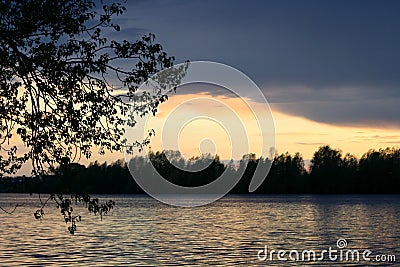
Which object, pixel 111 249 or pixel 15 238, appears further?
pixel 15 238

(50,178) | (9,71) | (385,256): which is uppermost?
(9,71)

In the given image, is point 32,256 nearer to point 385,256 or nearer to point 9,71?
point 385,256

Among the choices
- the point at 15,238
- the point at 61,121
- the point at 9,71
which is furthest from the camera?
the point at 15,238

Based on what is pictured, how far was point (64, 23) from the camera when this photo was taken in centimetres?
1499

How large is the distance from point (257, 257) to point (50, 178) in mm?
31195

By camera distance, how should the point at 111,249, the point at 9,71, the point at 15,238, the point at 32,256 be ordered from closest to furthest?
the point at 9,71 < the point at 32,256 < the point at 111,249 < the point at 15,238

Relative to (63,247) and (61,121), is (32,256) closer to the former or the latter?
(63,247)

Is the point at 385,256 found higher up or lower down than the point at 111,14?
lower down

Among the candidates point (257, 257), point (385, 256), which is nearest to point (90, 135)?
point (257, 257)

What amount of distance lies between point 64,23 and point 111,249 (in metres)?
36.4

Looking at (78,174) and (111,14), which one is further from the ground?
(111,14)

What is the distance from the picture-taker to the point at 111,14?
1550cm

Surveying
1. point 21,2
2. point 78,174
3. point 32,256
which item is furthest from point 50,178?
point 32,256

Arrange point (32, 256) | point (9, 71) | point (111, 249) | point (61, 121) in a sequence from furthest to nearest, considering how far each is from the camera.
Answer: point (111, 249)
point (32, 256)
point (9, 71)
point (61, 121)
